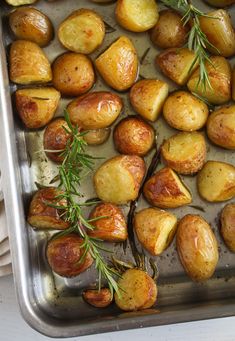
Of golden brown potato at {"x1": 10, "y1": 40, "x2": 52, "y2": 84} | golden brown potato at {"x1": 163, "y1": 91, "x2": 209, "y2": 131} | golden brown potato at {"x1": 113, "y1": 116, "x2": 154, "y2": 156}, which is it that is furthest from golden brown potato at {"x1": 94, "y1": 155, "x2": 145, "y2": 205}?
golden brown potato at {"x1": 10, "y1": 40, "x2": 52, "y2": 84}

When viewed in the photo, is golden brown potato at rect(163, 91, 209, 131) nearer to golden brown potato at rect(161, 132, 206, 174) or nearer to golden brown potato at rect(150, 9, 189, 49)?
golden brown potato at rect(161, 132, 206, 174)

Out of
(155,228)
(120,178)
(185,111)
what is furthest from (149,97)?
(155,228)

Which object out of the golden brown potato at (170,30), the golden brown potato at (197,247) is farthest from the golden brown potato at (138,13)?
the golden brown potato at (197,247)

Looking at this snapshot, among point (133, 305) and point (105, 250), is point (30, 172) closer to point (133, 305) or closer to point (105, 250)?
point (105, 250)

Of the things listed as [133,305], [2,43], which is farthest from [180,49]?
[133,305]

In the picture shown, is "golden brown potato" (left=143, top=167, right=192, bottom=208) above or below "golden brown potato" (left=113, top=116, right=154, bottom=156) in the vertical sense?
below

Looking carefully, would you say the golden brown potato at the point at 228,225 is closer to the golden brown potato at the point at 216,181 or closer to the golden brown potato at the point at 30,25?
the golden brown potato at the point at 216,181
